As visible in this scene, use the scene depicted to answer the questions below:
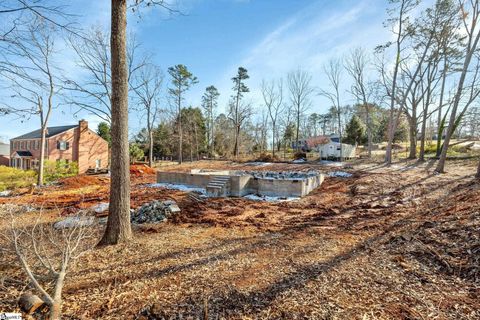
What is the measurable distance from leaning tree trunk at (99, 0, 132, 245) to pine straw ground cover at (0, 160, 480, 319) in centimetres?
43

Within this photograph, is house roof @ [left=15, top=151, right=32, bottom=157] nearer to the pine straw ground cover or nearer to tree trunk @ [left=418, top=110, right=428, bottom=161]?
the pine straw ground cover

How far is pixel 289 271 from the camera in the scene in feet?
10.2

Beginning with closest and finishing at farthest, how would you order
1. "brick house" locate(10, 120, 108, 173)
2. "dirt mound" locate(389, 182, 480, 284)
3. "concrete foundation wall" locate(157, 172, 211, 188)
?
1. "dirt mound" locate(389, 182, 480, 284)
2. "concrete foundation wall" locate(157, 172, 211, 188)
3. "brick house" locate(10, 120, 108, 173)

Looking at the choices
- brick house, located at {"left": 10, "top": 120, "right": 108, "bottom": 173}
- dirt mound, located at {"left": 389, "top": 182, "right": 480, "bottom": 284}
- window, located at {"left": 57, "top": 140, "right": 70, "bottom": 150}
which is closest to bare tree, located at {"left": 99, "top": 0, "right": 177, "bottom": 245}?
dirt mound, located at {"left": 389, "top": 182, "right": 480, "bottom": 284}

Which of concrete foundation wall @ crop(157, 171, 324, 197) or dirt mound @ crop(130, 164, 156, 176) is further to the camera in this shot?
dirt mound @ crop(130, 164, 156, 176)

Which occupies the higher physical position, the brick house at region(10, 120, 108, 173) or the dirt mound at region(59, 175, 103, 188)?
the brick house at region(10, 120, 108, 173)

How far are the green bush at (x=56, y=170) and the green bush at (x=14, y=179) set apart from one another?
2.49ft

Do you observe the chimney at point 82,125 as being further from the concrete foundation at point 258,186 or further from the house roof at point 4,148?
the house roof at point 4,148

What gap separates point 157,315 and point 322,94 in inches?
1120

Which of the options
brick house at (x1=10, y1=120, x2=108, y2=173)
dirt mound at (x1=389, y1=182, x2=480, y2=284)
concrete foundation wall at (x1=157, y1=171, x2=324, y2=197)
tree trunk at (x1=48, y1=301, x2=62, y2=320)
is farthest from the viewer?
brick house at (x1=10, y1=120, x2=108, y2=173)

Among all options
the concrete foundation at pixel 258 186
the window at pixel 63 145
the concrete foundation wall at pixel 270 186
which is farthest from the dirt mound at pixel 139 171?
the window at pixel 63 145

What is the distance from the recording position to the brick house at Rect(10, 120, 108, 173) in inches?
975

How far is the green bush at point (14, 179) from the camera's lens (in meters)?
13.4

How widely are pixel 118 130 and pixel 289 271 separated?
11.6 ft
